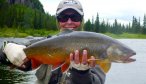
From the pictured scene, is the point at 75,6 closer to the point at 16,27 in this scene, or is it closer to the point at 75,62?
the point at 75,62

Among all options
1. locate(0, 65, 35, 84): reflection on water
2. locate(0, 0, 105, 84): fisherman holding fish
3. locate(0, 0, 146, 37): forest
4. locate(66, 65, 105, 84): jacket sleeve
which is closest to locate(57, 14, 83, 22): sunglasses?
locate(0, 0, 105, 84): fisherman holding fish

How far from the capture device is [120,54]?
4.33 m

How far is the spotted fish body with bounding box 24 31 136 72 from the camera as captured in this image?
421cm

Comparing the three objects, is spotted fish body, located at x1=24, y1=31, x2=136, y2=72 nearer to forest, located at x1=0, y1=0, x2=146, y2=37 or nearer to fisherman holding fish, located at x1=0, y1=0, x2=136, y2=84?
fisherman holding fish, located at x1=0, y1=0, x2=136, y2=84

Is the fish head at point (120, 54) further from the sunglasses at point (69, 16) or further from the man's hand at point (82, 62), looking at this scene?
the sunglasses at point (69, 16)

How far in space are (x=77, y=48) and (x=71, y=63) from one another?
189mm

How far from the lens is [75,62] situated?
4199 mm

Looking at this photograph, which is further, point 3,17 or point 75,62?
point 3,17

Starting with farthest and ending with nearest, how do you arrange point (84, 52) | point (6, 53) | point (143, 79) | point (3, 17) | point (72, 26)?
point (3, 17)
point (143, 79)
point (72, 26)
point (6, 53)
point (84, 52)

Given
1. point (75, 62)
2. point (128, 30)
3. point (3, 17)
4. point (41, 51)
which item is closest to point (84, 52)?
point (75, 62)

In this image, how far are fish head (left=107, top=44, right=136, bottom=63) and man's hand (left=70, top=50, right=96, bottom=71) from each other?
0.76ft

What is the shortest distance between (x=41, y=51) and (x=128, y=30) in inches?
7192

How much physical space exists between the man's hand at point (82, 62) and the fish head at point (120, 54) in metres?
0.23

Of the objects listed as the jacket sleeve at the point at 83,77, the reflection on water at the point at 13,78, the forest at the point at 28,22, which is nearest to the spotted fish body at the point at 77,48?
the jacket sleeve at the point at 83,77
